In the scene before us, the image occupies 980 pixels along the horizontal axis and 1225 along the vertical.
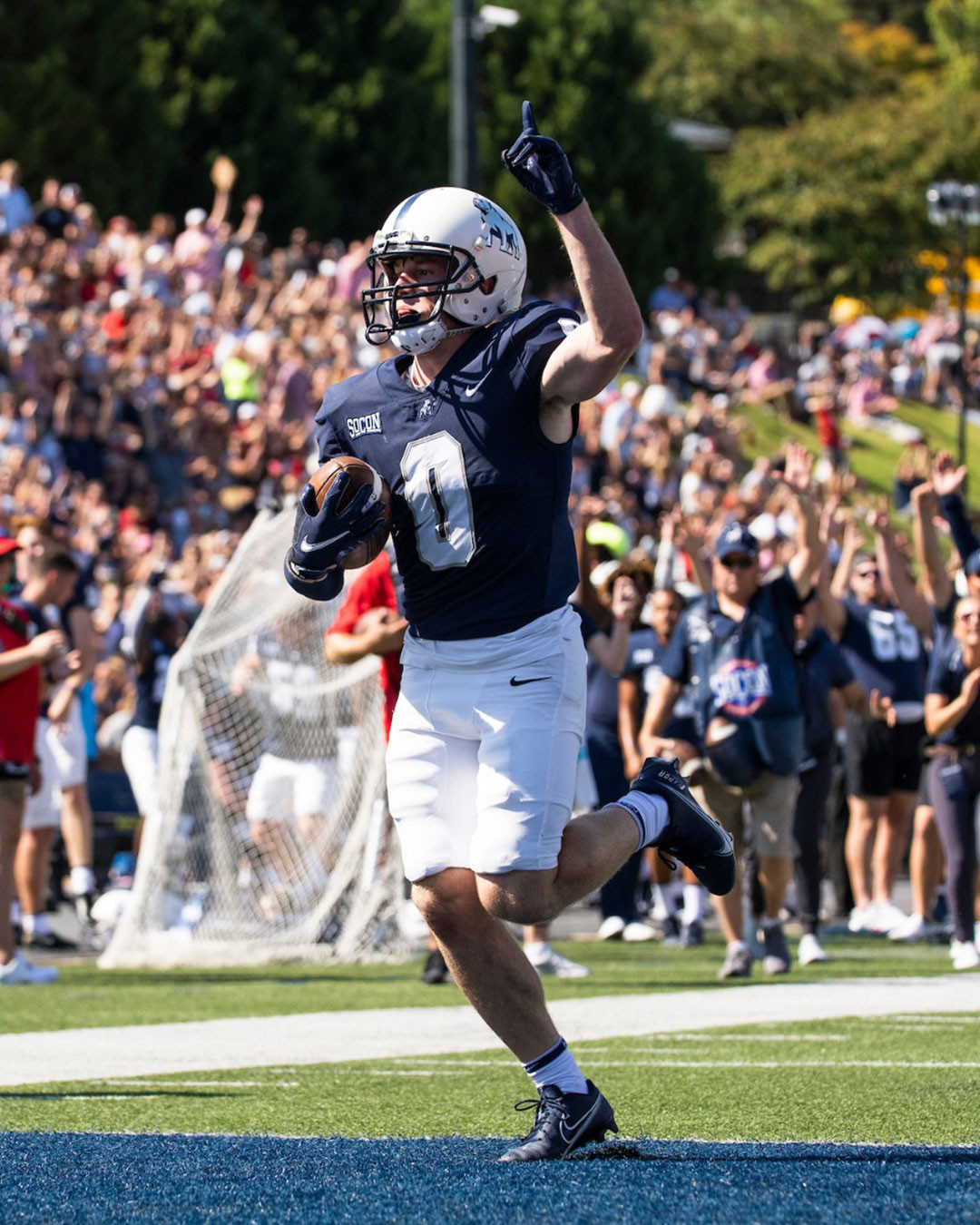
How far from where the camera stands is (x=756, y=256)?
184ft

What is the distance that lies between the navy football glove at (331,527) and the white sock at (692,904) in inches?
286

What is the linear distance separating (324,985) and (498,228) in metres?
5.61

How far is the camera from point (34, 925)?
11891 mm

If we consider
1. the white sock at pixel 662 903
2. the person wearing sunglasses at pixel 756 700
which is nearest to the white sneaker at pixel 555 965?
the person wearing sunglasses at pixel 756 700

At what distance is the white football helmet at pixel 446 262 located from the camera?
4957 millimetres

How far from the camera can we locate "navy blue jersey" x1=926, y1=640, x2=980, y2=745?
9992 mm

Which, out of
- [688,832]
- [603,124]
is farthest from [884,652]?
[603,124]

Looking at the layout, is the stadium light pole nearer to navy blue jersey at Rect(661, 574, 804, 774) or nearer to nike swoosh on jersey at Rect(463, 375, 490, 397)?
navy blue jersey at Rect(661, 574, 804, 774)

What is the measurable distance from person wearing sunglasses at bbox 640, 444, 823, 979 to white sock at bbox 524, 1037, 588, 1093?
497 cm

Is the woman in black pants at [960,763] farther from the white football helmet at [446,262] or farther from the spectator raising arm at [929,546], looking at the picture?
the white football helmet at [446,262]

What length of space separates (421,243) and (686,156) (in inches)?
1770

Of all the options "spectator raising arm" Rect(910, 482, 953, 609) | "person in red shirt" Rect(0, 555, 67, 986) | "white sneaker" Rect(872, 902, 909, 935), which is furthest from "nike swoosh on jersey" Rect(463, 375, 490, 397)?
"white sneaker" Rect(872, 902, 909, 935)

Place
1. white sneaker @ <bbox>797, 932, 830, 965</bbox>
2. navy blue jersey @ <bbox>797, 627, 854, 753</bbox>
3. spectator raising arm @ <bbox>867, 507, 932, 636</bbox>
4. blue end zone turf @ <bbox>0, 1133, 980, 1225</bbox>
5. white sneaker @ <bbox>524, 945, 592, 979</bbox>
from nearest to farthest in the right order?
blue end zone turf @ <bbox>0, 1133, 980, 1225</bbox>, white sneaker @ <bbox>524, 945, 592, 979</bbox>, white sneaker @ <bbox>797, 932, 830, 965</bbox>, spectator raising arm @ <bbox>867, 507, 932, 636</bbox>, navy blue jersey @ <bbox>797, 627, 854, 753</bbox>

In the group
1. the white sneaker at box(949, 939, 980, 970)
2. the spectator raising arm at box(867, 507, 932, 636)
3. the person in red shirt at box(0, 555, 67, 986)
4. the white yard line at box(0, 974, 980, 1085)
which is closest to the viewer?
the white yard line at box(0, 974, 980, 1085)
